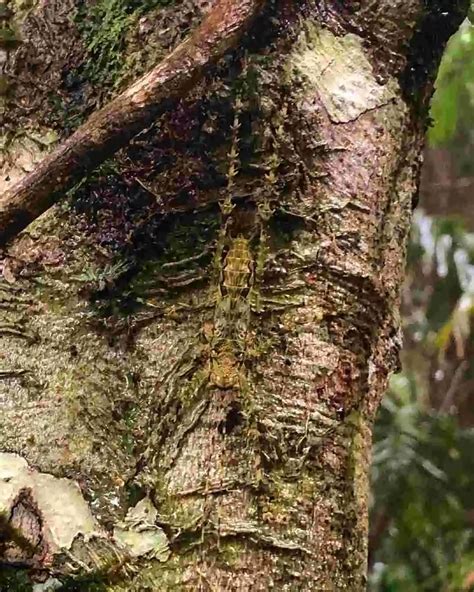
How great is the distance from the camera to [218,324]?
28.3 inches

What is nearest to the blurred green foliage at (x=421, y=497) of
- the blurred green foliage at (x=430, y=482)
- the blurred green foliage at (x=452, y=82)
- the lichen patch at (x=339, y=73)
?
the blurred green foliage at (x=430, y=482)

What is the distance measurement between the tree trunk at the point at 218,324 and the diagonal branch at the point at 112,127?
32 mm

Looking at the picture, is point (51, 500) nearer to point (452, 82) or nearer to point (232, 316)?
point (232, 316)

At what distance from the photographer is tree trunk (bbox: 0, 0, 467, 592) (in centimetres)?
67

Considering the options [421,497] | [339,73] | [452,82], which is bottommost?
[421,497]

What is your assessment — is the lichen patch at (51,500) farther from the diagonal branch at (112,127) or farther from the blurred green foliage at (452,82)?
the blurred green foliage at (452,82)

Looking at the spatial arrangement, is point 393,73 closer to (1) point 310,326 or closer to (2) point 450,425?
(1) point 310,326

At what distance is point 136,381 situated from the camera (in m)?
0.74

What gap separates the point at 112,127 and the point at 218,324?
183 mm

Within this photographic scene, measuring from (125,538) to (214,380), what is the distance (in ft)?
0.47

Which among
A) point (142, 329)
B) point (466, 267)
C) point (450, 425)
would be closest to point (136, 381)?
point (142, 329)

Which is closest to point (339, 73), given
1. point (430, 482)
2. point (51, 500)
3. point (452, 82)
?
point (51, 500)

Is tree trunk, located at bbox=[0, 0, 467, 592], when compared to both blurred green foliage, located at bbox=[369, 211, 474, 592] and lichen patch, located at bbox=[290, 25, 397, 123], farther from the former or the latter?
blurred green foliage, located at bbox=[369, 211, 474, 592]

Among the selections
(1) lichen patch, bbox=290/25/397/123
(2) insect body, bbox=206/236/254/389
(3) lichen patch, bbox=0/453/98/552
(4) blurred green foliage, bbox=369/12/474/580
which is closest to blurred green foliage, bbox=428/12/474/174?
(4) blurred green foliage, bbox=369/12/474/580
